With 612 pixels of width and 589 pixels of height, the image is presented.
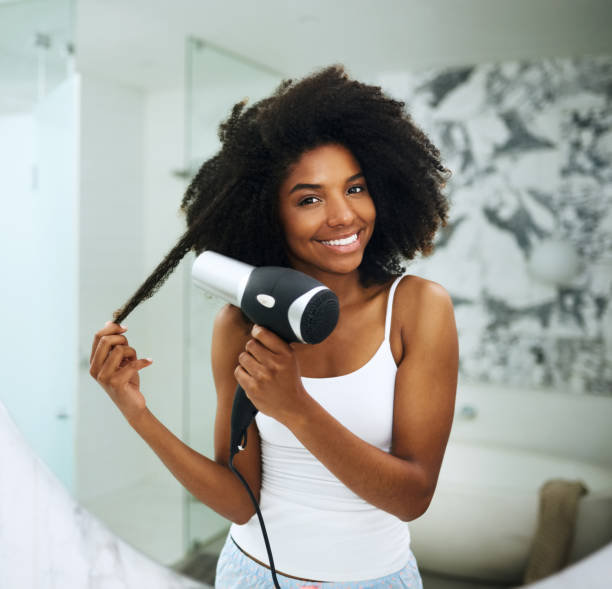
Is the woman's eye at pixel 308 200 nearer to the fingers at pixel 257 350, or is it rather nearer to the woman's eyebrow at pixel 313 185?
the woman's eyebrow at pixel 313 185

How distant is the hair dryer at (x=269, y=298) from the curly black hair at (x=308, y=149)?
0.03 metres

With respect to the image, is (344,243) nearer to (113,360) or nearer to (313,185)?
(313,185)

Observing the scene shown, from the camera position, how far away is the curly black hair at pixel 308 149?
0.43m

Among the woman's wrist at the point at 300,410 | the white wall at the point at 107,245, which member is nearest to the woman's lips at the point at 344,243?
the woman's wrist at the point at 300,410

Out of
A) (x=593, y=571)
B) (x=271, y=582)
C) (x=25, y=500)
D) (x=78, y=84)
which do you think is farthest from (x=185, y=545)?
(x=78, y=84)

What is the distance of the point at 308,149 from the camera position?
427 mm

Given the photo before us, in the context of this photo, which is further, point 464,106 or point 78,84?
→ point 78,84

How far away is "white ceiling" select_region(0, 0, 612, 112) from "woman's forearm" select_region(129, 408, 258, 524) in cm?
33

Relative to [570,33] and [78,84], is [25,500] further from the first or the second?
[570,33]

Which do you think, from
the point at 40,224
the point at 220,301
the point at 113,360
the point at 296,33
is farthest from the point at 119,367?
the point at 296,33

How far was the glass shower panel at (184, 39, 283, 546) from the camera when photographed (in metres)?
0.50

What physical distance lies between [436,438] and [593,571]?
17cm

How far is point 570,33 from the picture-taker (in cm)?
45

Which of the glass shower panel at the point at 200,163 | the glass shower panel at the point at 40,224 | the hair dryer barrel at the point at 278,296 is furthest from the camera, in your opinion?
the glass shower panel at the point at 40,224
